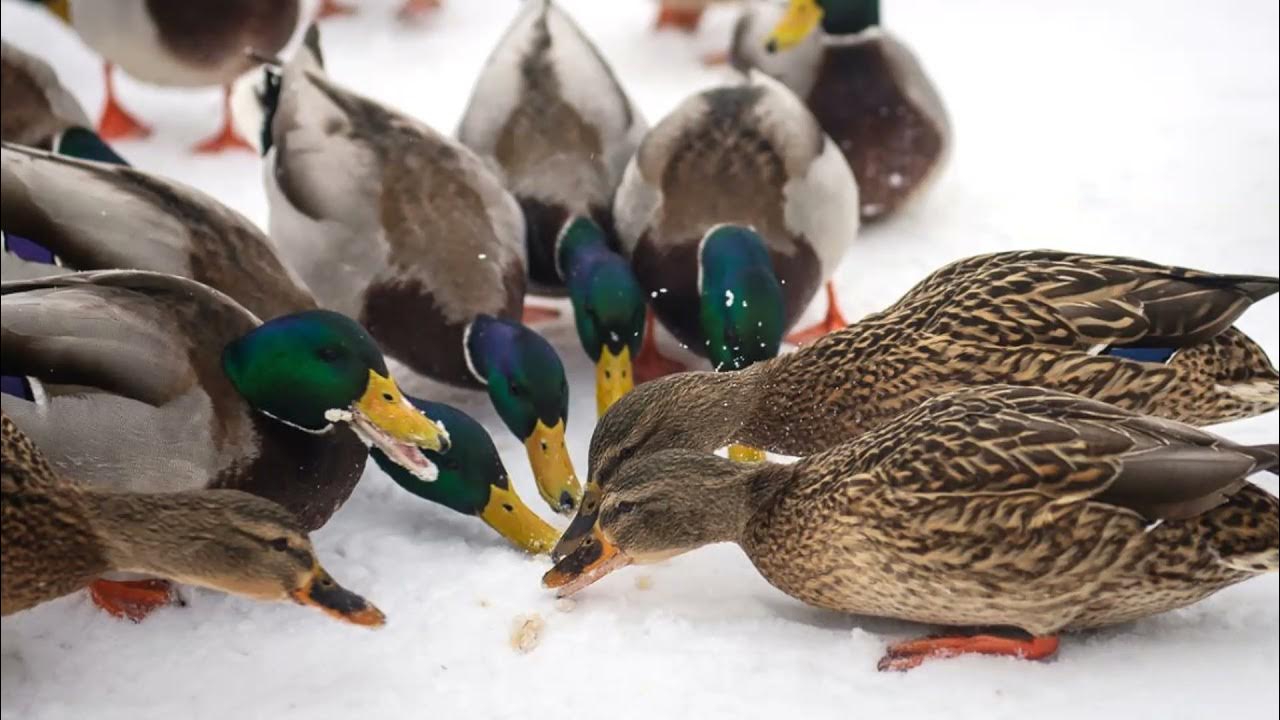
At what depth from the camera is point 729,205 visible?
4344mm

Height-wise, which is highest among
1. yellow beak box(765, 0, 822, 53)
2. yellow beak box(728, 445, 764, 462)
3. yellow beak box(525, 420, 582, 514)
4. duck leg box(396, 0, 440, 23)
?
yellow beak box(765, 0, 822, 53)

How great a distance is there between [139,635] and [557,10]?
2769mm

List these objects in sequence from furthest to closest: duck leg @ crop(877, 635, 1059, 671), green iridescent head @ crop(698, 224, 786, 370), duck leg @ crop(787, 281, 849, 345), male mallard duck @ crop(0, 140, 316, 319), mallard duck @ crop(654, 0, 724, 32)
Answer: mallard duck @ crop(654, 0, 724, 32), duck leg @ crop(787, 281, 849, 345), green iridescent head @ crop(698, 224, 786, 370), male mallard duck @ crop(0, 140, 316, 319), duck leg @ crop(877, 635, 1059, 671)

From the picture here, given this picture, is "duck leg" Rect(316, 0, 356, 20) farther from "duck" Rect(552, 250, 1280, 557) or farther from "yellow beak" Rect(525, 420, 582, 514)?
"duck" Rect(552, 250, 1280, 557)

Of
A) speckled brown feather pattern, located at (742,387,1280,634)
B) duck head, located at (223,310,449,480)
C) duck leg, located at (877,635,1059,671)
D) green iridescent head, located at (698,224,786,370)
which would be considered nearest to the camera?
speckled brown feather pattern, located at (742,387,1280,634)

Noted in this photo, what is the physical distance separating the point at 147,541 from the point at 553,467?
1066mm

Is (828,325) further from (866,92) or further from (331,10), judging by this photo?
(331,10)

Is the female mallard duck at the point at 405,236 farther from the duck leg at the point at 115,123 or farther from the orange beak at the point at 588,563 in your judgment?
the duck leg at the point at 115,123

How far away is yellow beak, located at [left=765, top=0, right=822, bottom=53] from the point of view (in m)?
5.39

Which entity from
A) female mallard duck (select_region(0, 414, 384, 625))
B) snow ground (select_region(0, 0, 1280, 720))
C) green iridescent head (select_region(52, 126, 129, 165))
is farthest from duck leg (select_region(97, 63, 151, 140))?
female mallard duck (select_region(0, 414, 384, 625))

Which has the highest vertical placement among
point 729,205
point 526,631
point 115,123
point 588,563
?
point 729,205

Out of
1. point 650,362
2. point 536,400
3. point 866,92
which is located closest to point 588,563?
point 536,400

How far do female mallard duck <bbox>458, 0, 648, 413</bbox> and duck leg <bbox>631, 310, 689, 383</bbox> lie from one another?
Answer: 7.0 inches

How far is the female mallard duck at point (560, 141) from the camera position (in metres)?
4.34
